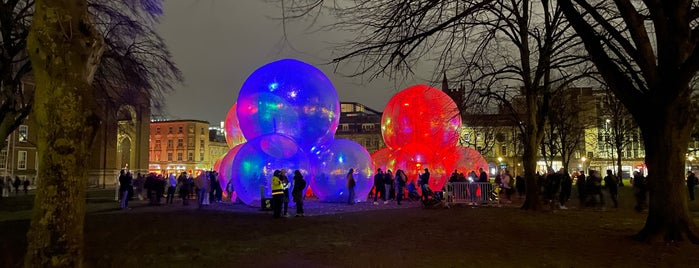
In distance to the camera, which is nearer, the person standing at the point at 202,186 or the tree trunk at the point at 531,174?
the tree trunk at the point at 531,174

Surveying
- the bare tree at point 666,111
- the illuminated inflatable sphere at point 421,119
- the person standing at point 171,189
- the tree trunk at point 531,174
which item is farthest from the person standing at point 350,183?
the bare tree at point 666,111

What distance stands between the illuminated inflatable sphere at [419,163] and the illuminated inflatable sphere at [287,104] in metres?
5.88

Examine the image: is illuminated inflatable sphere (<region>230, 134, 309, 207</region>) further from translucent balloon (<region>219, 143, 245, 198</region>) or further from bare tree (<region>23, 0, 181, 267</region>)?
bare tree (<region>23, 0, 181, 267</region>)

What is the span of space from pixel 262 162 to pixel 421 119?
9.56 metres

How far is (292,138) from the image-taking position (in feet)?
61.0

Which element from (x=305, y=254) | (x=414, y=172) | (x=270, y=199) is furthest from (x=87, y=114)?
Result: (x=414, y=172)

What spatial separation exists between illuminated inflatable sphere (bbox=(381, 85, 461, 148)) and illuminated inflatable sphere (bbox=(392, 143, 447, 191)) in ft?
1.29

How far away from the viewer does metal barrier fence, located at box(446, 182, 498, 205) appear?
20.8 metres

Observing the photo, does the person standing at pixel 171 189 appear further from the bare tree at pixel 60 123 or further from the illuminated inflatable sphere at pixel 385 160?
the bare tree at pixel 60 123

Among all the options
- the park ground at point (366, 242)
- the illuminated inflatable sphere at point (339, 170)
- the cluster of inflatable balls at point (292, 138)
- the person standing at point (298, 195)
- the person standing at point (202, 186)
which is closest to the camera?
the park ground at point (366, 242)

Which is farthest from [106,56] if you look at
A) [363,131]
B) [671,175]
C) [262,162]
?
[363,131]

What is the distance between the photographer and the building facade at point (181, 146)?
106 metres

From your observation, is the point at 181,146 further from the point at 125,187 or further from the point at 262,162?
the point at 262,162

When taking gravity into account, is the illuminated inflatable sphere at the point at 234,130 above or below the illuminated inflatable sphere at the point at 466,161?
above
